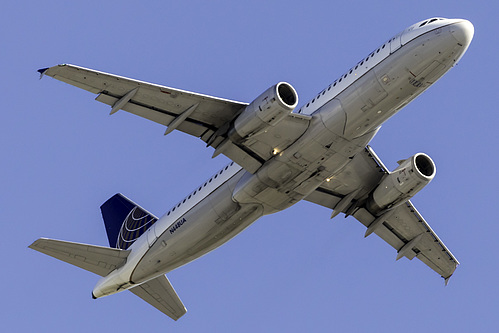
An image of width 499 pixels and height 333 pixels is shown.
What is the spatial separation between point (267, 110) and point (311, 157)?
3.09 metres

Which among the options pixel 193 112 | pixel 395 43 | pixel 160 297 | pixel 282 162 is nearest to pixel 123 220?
pixel 160 297

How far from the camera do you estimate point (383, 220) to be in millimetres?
38375

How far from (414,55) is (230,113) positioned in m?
7.31

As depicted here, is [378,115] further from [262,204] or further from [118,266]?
[118,266]

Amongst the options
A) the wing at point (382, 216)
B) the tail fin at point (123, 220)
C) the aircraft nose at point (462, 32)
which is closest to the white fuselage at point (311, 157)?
the aircraft nose at point (462, 32)

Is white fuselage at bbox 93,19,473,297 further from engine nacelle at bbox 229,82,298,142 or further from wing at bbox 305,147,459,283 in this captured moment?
wing at bbox 305,147,459,283

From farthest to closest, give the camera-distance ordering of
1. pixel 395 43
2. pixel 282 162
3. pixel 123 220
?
pixel 123 220, pixel 282 162, pixel 395 43

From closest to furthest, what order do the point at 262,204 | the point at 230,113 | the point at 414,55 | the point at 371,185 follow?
the point at 414,55, the point at 230,113, the point at 262,204, the point at 371,185

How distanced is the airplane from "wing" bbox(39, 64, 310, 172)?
0.13ft

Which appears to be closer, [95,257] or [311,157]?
[311,157]

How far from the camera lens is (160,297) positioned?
39.7m

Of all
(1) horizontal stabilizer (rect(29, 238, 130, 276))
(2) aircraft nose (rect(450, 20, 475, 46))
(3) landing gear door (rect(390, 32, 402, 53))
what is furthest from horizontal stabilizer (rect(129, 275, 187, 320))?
(2) aircraft nose (rect(450, 20, 475, 46))

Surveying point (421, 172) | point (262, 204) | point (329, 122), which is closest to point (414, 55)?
point (329, 122)

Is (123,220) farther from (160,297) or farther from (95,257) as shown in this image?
(160,297)
